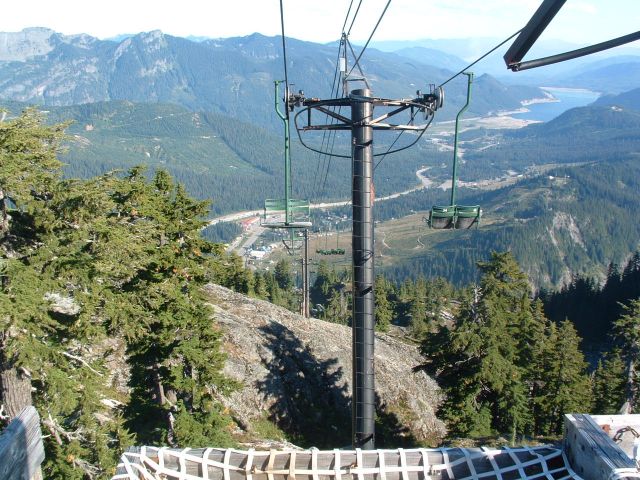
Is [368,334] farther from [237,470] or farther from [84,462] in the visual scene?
[84,462]

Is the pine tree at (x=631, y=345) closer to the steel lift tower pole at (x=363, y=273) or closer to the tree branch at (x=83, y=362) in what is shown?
the steel lift tower pole at (x=363, y=273)

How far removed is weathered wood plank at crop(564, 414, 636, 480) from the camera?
22.0 ft

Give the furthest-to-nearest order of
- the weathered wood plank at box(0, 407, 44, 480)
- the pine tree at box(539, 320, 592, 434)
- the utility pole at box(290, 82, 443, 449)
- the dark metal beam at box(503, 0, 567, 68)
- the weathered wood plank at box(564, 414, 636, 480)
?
the pine tree at box(539, 320, 592, 434) < the utility pole at box(290, 82, 443, 449) < the weathered wood plank at box(564, 414, 636, 480) < the weathered wood plank at box(0, 407, 44, 480) < the dark metal beam at box(503, 0, 567, 68)

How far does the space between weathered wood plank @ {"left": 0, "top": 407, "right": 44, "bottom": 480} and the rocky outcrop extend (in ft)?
70.0

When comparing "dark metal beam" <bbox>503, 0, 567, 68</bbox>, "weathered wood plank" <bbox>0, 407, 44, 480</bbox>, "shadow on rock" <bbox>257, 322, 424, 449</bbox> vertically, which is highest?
"dark metal beam" <bbox>503, 0, 567, 68</bbox>

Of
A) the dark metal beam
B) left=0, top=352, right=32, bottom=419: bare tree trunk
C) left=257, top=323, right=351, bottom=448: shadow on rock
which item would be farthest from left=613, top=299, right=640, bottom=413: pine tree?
the dark metal beam

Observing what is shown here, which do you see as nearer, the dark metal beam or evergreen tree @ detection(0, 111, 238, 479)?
the dark metal beam

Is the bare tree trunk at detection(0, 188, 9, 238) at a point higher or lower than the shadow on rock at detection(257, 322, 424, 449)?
higher

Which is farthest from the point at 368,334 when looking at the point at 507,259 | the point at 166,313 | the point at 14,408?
the point at 507,259

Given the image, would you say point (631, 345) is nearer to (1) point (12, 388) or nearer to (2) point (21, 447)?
(1) point (12, 388)

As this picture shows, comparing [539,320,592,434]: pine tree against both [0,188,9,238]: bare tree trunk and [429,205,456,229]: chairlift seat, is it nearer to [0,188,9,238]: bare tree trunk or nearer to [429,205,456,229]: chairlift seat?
[429,205,456,229]: chairlift seat

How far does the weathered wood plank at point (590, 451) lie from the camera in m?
6.70

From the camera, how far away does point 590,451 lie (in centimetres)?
720

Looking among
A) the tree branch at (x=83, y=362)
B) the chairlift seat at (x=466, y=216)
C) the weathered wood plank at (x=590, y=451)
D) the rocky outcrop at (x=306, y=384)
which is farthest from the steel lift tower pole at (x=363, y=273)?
the rocky outcrop at (x=306, y=384)
